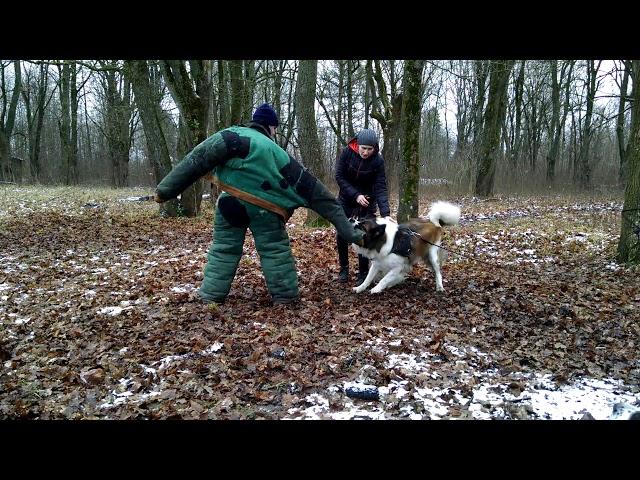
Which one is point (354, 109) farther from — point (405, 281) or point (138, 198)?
point (405, 281)

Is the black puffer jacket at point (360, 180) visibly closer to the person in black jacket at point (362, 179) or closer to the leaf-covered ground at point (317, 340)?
the person in black jacket at point (362, 179)

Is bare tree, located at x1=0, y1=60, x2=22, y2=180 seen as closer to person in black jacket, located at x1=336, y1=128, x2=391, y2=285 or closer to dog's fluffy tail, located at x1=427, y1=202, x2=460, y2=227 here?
person in black jacket, located at x1=336, y1=128, x2=391, y2=285

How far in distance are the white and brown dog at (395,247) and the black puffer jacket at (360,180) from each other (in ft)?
1.01

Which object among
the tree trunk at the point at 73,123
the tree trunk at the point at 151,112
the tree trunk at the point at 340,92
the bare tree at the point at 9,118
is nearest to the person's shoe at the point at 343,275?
the tree trunk at the point at 151,112

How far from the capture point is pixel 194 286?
6.63m

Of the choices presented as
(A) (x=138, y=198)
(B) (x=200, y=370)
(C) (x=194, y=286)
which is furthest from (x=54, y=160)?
(B) (x=200, y=370)

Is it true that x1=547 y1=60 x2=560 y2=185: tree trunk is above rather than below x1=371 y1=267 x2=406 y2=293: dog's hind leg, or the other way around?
above

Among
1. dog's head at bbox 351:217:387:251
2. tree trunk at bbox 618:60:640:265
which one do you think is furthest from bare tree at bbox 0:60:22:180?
tree trunk at bbox 618:60:640:265

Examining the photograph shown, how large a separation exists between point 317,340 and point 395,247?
73.4 inches

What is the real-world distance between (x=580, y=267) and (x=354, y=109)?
20.4 metres

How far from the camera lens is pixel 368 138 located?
6129 mm

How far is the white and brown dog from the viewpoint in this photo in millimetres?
6094

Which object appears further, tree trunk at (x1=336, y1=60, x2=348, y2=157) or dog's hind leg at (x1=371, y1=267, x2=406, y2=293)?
tree trunk at (x1=336, y1=60, x2=348, y2=157)

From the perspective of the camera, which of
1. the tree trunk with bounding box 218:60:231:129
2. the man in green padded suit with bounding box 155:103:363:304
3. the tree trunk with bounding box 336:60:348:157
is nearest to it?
the man in green padded suit with bounding box 155:103:363:304
